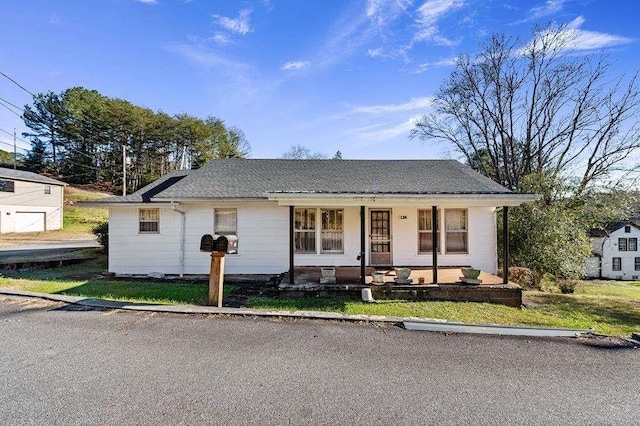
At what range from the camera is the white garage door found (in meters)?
26.2

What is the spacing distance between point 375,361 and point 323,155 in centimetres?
4931

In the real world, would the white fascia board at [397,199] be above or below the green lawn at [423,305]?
above

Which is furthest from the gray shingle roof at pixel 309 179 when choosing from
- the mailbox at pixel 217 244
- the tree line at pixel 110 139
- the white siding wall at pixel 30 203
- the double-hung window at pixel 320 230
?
the tree line at pixel 110 139

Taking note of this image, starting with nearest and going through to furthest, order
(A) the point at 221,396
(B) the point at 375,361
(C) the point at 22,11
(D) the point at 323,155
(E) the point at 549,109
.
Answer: (A) the point at 221,396 → (B) the point at 375,361 → (C) the point at 22,11 → (E) the point at 549,109 → (D) the point at 323,155

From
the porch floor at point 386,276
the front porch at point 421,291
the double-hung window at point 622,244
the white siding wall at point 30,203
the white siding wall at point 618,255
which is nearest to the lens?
the front porch at point 421,291

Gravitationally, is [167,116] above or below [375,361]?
above

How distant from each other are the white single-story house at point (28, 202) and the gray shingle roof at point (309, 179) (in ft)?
75.0

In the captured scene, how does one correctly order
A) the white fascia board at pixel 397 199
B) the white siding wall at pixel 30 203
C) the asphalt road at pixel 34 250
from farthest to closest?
the white siding wall at pixel 30 203 → the asphalt road at pixel 34 250 → the white fascia board at pixel 397 199

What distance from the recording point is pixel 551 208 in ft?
42.1

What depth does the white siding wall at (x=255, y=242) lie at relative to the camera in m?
10.1

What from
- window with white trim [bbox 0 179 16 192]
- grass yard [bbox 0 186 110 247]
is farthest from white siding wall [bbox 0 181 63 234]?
grass yard [bbox 0 186 110 247]

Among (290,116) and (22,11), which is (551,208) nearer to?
(290,116)

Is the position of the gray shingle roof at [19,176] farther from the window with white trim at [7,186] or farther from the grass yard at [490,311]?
the grass yard at [490,311]

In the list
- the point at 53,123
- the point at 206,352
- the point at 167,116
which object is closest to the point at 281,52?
the point at 206,352
